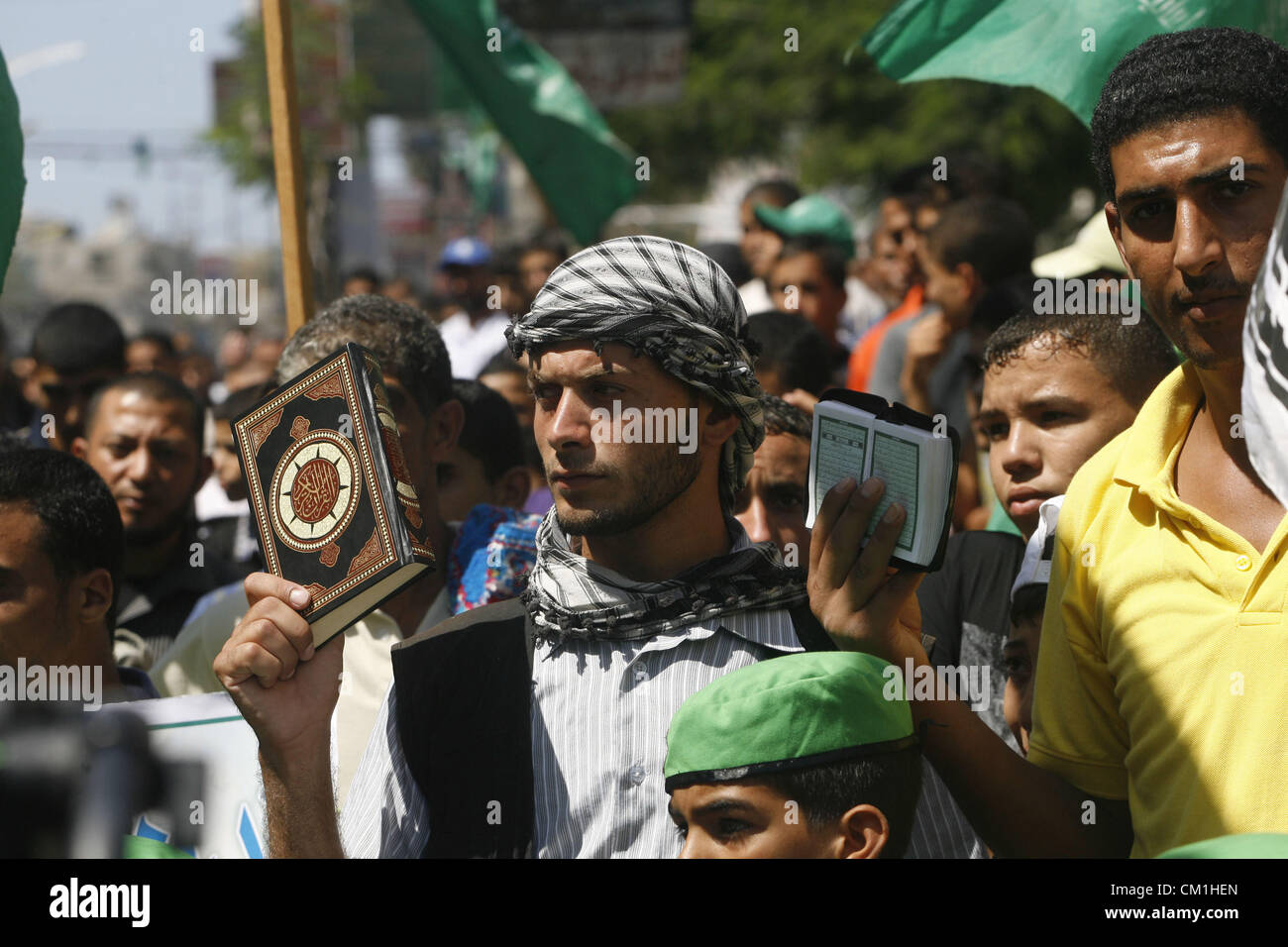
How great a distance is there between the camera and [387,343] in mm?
3803

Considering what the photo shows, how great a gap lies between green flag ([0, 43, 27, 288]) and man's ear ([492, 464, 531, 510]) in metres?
1.60

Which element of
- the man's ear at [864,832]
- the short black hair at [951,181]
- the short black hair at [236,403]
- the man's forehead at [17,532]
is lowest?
the man's ear at [864,832]

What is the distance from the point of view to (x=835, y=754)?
2.29 m

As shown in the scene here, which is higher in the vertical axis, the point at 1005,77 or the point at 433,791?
the point at 1005,77

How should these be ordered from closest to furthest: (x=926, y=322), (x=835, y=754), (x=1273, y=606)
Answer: (x=1273, y=606) < (x=835, y=754) < (x=926, y=322)

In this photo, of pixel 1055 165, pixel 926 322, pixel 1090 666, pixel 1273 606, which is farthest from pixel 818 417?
pixel 1055 165

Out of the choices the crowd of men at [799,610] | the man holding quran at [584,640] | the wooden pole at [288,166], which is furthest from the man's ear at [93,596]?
the man holding quran at [584,640]

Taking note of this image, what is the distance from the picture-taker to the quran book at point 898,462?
225 cm

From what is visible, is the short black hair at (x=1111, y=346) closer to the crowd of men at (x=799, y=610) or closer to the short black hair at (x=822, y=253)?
the crowd of men at (x=799, y=610)

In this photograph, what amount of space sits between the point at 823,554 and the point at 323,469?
2.76 ft

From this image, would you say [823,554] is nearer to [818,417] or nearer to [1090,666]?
[818,417]

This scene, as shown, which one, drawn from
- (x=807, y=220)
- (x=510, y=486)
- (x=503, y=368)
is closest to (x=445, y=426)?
(x=510, y=486)

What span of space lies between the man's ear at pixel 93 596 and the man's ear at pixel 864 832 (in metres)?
2.03

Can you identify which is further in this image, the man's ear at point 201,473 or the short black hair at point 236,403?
the short black hair at point 236,403
